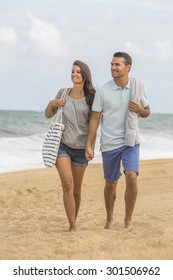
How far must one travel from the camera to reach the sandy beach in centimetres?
611

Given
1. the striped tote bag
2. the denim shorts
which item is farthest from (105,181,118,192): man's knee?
the striped tote bag

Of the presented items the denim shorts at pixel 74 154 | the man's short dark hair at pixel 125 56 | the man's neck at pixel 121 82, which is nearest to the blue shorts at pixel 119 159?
the denim shorts at pixel 74 154

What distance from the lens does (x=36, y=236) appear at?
6.99 meters

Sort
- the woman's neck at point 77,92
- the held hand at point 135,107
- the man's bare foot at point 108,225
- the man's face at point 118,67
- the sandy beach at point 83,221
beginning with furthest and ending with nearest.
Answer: the man's bare foot at point 108,225 → the woman's neck at point 77,92 → the man's face at point 118,67 → the held hand at point 135,107 → the sandy beach at point 83,221

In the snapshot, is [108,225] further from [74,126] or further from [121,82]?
[121,82]

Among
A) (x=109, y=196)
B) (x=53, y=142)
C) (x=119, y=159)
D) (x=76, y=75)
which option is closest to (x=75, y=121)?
(x=53, y=142)

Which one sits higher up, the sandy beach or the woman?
the woman

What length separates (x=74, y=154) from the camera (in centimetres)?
702

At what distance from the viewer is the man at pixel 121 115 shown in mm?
6863

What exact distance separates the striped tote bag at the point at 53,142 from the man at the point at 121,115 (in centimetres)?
34

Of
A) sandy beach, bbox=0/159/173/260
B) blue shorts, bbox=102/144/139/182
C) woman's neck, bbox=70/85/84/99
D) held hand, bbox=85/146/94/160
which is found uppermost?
woman's neck, bbox=70/85/84/99

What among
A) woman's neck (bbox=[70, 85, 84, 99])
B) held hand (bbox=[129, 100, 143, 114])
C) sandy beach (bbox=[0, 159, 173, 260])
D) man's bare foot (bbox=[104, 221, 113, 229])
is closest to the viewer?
sandy beach (bbox=[0, 159, 173, 260])

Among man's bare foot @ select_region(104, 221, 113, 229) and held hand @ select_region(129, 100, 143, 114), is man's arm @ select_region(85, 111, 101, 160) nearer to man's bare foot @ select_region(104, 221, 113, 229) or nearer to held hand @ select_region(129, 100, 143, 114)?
held hand @ select_region(129, 100, 143, 114)

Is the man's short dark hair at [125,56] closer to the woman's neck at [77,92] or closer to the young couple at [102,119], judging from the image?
the young couple at [102,119]
